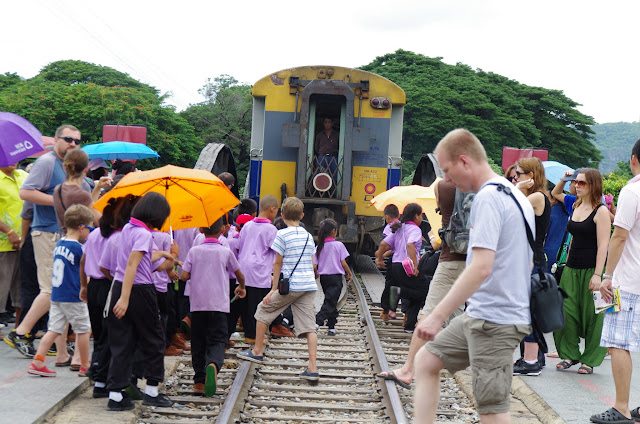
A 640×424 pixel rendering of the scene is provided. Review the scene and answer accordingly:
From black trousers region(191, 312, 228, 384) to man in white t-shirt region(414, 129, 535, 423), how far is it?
9.37ft

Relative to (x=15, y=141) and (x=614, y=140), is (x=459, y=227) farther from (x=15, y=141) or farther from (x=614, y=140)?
(x=614, y=140)

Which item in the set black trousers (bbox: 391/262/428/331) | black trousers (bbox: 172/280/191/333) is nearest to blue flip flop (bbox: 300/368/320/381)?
black trousers (bbox: 172/280/191/333)

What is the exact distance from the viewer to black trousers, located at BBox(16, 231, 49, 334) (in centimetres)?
722

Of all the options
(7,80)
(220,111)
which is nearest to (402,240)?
(220,111)

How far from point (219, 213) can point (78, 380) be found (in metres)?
1.87

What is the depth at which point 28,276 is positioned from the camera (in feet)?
23.7

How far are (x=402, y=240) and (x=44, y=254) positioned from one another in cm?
444

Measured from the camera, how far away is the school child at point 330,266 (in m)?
9.08

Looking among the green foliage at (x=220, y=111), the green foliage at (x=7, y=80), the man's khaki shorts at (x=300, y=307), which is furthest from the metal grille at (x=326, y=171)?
the green foliage at (x=7, y=80)

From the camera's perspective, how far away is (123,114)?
1469 inches

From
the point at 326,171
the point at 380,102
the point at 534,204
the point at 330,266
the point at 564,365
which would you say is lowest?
the point at 564,365

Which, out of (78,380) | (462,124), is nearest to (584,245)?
(78,380)

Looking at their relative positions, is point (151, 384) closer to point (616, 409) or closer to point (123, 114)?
point (616, 409)

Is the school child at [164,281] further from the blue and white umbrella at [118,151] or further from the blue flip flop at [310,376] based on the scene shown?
the blue and white umbrella at [118,151]
